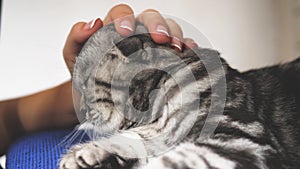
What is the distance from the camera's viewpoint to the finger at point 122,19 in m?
0.65

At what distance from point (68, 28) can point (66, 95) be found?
11 cm

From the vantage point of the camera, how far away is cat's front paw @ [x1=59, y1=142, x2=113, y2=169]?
57 centimetres

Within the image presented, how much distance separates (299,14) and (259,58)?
10 cm

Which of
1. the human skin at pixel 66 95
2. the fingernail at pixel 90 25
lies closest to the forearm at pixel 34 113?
the human skin at pixel 66 95

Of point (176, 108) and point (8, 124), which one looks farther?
point (8, 124)

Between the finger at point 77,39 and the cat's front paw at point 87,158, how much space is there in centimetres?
13

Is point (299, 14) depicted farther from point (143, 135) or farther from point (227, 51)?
point (143, 135)

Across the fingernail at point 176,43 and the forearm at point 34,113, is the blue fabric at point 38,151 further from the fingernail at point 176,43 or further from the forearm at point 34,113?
the fingernail at point 176,43

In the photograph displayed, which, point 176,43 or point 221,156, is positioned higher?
point 176,43

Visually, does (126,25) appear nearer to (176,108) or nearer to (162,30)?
(162,30)

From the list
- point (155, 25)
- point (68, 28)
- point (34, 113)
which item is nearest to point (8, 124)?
point (34, 113)

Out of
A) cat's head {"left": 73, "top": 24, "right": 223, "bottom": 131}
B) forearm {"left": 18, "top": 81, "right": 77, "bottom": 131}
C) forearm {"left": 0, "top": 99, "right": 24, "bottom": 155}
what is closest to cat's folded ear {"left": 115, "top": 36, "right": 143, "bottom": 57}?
cat's head {"left": 73, "top": 24, "right": 223, "bottom": 131}

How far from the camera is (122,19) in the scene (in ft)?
2.15

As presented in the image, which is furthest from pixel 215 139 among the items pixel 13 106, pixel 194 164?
pixel 13 106
